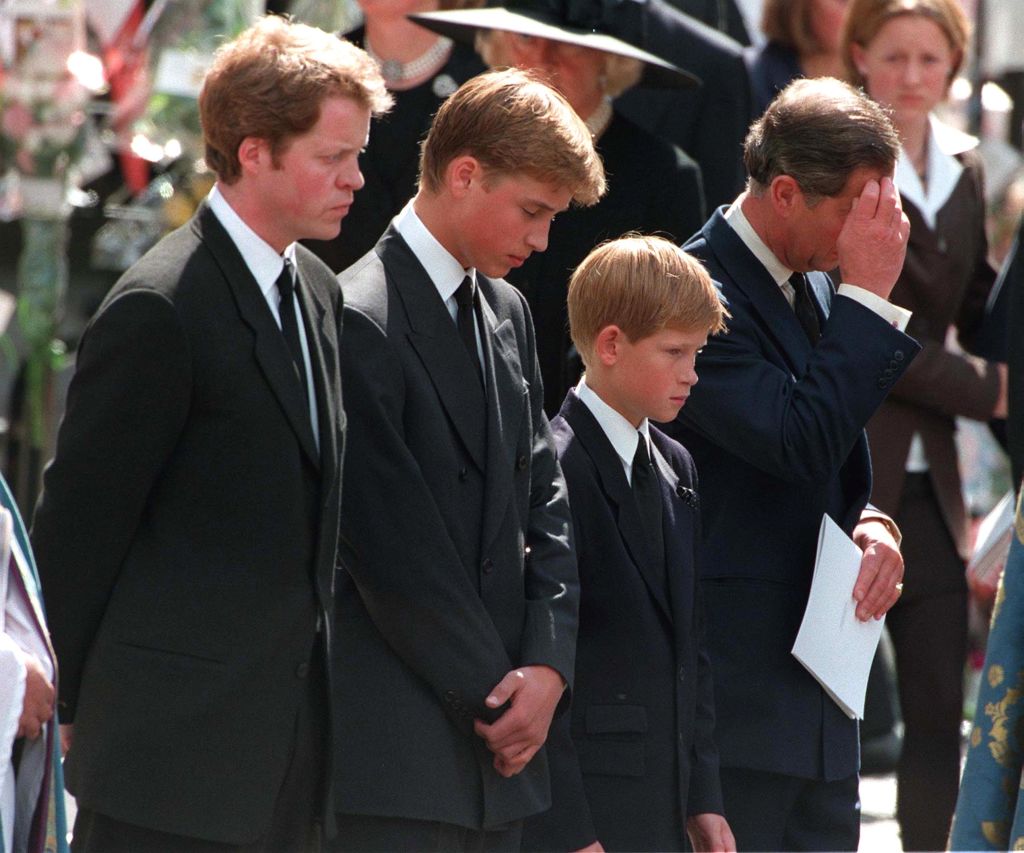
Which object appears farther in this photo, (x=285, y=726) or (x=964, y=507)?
(x=964, y=507)

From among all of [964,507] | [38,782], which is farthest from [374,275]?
[964,507]

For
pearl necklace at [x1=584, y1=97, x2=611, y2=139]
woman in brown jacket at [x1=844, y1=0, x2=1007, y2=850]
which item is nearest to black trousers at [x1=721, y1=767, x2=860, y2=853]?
woman in brown jacket at [x1=844, y1=0, x2=1007, y2=850]

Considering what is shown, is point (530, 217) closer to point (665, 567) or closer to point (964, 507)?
point (665, 567)

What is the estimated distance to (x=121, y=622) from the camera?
2.85m

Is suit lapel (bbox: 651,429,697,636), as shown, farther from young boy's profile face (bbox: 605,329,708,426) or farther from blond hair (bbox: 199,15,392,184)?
blond hair (bbox: 199,15,392,184)

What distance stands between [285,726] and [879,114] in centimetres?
152

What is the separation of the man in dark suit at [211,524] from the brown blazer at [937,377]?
2146 mm

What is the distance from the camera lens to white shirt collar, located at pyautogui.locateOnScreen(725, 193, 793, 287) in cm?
355

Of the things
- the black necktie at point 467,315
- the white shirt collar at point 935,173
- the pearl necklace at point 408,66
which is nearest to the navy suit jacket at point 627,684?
the black necktie at point 467,315

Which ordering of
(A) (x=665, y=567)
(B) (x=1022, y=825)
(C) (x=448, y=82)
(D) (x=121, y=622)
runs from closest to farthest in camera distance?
(D) (x=121, y=622)
(B) (x=1022, y=825)
(A) (x=665, y=567)
(C) (x=448, y=82)

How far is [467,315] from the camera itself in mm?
3240

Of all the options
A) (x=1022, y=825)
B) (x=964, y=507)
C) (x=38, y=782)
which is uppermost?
(x=38, y=782)

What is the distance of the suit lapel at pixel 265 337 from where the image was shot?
114 inches

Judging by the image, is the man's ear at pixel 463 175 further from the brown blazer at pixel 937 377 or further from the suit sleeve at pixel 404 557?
the brown blazer at pixel 937 377
